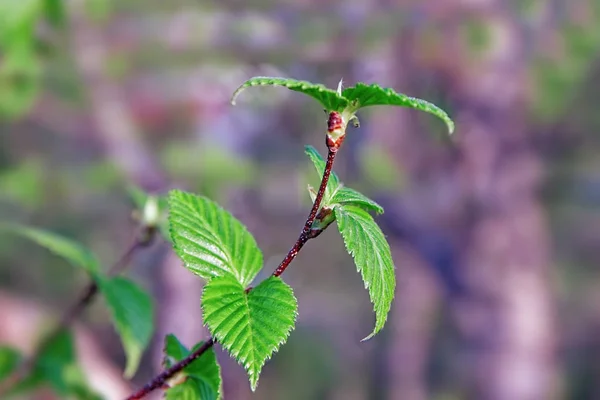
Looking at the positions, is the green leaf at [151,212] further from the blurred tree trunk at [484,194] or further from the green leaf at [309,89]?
the blurred tree trunk at [484,194]

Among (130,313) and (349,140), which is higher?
(349,140)

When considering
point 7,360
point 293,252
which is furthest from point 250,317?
point 7,360

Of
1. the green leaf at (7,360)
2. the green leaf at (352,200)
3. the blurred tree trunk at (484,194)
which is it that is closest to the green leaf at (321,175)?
the green leaf at (352,200)

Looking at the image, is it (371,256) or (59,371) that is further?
(59,371)

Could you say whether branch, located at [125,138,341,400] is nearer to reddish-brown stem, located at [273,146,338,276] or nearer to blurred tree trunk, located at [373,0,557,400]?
reddish-brown stem, located at [273,146,338,276]

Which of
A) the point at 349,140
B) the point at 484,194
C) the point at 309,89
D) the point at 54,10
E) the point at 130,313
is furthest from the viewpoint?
the point at 484,194

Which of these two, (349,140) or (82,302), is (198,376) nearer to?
(82,302)

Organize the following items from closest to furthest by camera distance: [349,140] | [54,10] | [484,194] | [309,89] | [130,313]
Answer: [309,89] < [130,313] < [54,10] < [349,140] < [484,194]

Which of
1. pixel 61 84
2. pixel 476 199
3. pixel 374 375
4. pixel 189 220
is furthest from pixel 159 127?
pixel 189 220
